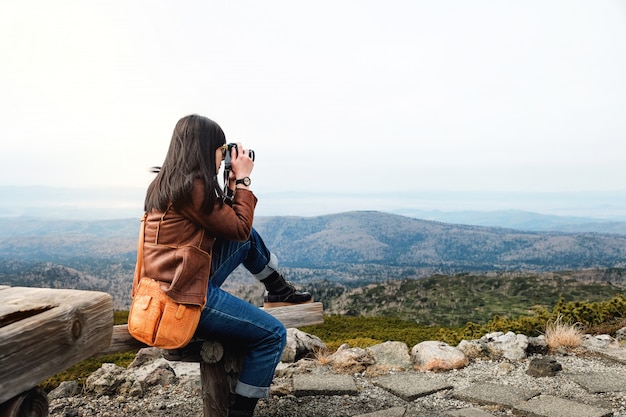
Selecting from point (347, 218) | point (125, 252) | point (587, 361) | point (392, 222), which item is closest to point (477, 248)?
point (392, 222)

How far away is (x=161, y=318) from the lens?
3359 millimetres

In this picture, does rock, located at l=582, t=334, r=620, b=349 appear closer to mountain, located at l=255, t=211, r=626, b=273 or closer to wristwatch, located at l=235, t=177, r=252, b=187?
wristwatch, located at l=235, t=177, r=252, b=187

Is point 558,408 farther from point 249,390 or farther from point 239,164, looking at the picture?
point 239,164

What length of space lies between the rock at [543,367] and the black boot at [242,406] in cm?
347

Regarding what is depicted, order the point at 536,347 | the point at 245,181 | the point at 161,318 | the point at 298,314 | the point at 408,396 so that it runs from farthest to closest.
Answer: the point at 536,347, the point at 408,396, the point at 298,314, the point at 245,181, the point at 161,318

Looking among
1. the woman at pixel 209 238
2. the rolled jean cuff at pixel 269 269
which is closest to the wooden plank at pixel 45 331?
the woman at pixel 209 238

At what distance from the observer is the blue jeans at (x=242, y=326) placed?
3547 millimetres

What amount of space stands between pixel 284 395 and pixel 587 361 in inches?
142

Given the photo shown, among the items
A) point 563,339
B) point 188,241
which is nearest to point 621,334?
Answer: point 563,339

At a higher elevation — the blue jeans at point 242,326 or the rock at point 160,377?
the blue jeans at point 242,326

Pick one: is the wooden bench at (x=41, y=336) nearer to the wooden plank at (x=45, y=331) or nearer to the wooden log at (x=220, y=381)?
the wooden plank at (x=45, y=331)

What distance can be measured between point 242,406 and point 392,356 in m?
2.99

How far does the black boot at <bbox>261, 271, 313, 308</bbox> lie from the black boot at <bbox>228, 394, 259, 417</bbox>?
843mm

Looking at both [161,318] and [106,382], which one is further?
[106,382]
